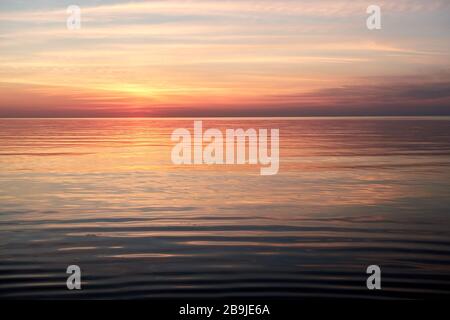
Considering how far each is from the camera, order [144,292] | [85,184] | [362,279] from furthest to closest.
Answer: [85,184], [362,279], [144,292]

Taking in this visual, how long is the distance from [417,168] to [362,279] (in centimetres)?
1050

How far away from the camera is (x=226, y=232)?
30.8 feet

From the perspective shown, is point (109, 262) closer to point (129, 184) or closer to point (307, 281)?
point (307, 281)

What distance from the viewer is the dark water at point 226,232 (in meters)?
6.89

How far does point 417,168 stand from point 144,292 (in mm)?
11920

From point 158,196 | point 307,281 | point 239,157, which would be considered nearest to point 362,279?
point 307,281

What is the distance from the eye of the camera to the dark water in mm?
6887

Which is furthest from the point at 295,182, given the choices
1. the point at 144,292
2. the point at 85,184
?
the point at 144,292

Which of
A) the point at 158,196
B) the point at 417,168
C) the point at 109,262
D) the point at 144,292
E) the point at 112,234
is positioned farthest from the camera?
the point at 417,168

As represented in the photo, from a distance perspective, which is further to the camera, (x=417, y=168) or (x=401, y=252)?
(x=417, y=168)
